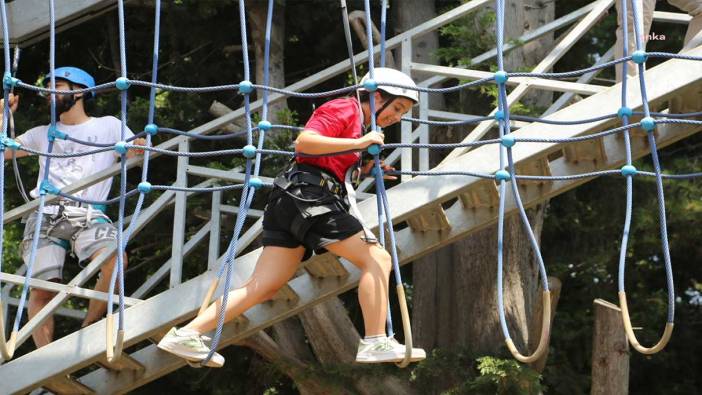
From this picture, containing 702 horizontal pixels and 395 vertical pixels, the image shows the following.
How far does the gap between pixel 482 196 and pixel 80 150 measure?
202cm

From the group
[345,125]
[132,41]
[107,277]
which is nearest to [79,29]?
[132,41]

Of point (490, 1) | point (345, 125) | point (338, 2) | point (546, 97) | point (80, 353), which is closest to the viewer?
point (345, 125)

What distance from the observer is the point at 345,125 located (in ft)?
20.0

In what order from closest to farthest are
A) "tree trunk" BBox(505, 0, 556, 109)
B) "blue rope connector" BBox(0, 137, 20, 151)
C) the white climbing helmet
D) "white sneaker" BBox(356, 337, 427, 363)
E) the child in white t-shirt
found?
"white sneaker" BBox(356, 337, 427, 363) < the white climbing helmet < "blue rope connector" BBox(0, 137, 20, 151) < the child in white t-shirt < "tree trunk" BBox(505, 0, 556, 109)

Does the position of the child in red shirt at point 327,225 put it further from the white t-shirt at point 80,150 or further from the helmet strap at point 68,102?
the helmet strap at point 68,102

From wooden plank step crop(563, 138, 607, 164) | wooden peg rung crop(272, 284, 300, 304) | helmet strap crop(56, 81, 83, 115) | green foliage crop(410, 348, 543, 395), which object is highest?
helmet strap crop(56, 81, 83, 115)

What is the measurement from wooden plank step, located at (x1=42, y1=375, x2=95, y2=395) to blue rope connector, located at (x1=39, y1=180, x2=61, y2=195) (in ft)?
3.09

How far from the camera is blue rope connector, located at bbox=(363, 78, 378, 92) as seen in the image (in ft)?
20.1

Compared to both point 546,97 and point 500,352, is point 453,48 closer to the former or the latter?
point 546,97

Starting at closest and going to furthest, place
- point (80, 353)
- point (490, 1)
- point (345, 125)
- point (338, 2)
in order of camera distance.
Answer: point (345, 125) < point (80, 353) < point (490, 1) < point (338, 2)

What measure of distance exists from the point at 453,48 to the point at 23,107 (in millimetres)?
3078

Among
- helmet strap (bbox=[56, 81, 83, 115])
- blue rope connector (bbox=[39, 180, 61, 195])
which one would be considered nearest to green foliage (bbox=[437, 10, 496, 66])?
helmet strap (bbox=[56, 81, 83, 115])

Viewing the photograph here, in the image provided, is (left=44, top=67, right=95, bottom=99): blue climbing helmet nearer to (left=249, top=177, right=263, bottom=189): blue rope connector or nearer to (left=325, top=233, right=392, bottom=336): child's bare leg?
(left=249, top=177, right=263, bottom=189): blue rope connector

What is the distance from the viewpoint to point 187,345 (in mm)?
6000
